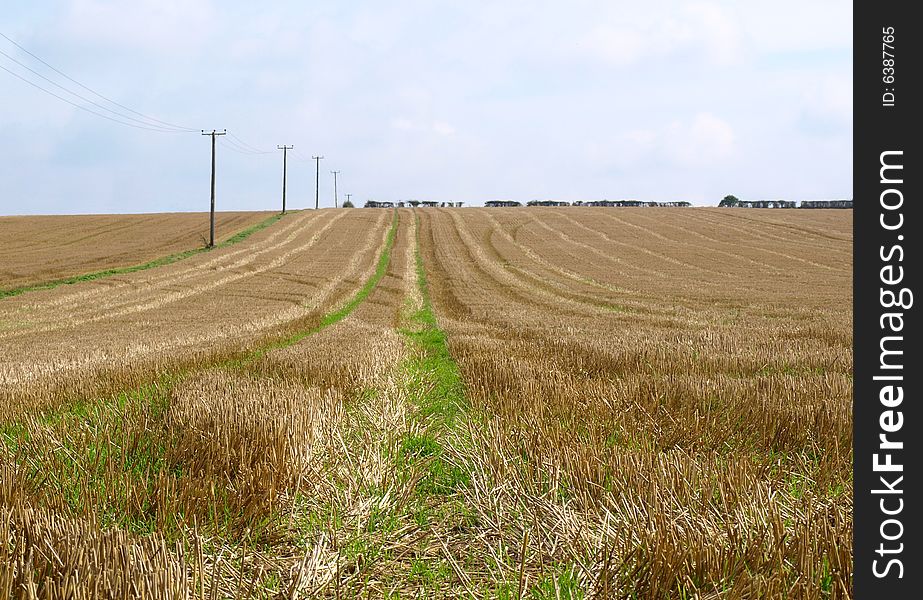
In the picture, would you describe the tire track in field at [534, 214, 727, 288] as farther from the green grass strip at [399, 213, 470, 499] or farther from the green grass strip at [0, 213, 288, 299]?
the green grass strip at [0, 213, 288, 299]

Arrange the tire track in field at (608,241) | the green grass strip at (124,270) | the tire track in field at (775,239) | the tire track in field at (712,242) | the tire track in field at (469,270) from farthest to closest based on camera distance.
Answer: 1. the tire track in field at (712,242)
2. the tire track in field at (775,239)
3. the tire track in field at (608,241)
4. the green grass strip at (124,270)
5. the tire track in field at (469,270)

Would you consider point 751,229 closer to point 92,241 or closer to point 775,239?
point 775,239

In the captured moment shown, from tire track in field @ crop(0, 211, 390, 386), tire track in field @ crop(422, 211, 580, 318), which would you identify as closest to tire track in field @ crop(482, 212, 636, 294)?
tire track in field @ crop(422, 211, 580, 318)

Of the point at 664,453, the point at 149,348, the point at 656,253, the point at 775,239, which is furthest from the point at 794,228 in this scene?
the point at 664,453

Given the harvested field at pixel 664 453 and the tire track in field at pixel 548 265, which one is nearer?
the harvested field at pixel 664 453

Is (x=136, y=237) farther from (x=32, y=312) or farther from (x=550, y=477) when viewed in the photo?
(x=550, y=477)

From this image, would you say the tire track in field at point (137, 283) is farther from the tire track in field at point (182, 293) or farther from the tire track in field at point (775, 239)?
the tire track in field at point (775, 239)

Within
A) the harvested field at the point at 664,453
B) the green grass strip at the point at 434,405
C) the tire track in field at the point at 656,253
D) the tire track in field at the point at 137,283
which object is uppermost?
the tire track in field at the point at 656,253

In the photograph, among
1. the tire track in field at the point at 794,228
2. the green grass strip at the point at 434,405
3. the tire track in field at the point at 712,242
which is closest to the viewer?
the green grass strip at the point at 434,405

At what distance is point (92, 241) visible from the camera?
57.2 m

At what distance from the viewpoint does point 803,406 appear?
20.6 feet

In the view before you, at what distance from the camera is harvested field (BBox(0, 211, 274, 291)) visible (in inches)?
1505

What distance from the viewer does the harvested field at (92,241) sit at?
125 feet

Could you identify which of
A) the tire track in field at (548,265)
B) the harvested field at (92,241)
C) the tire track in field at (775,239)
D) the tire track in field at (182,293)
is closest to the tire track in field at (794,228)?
the tire track in field at (775,239)
